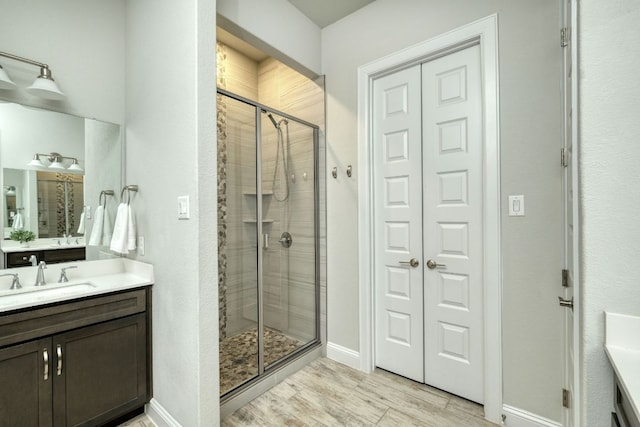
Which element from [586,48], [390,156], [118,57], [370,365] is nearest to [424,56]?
[390,156]

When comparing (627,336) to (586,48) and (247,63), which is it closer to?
(586,48)

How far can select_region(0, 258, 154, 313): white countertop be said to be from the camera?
1410 millimetres

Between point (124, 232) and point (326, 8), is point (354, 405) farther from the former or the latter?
point (326, 8)

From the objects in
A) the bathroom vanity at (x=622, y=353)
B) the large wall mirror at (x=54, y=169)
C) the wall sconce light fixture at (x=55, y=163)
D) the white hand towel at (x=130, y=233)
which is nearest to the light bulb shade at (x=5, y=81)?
the large wall mirror at (x=54, y=169)

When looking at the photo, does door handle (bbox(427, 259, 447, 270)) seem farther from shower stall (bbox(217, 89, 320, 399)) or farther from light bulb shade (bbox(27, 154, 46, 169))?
light bulb shade (bbox(27, 154, 46, 169))

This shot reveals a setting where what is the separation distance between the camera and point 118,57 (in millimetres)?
2047

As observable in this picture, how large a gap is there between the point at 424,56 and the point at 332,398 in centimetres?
246

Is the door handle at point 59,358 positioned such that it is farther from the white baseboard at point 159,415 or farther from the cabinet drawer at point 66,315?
the white baseboard at point 159,415

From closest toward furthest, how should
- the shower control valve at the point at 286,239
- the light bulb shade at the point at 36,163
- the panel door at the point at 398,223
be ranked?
the light bulb shade at the point at 36,163 < the panel door at the point at 398,223 < the shower control valve at the point at 286,239

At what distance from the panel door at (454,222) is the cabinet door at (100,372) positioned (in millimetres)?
1915

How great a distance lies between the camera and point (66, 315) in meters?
1.46

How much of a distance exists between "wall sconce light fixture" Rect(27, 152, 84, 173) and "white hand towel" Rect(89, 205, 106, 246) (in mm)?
290

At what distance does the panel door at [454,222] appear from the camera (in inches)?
72.1

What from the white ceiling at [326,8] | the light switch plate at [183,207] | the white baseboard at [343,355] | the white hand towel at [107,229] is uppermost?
the white ceiling at [326,8]
